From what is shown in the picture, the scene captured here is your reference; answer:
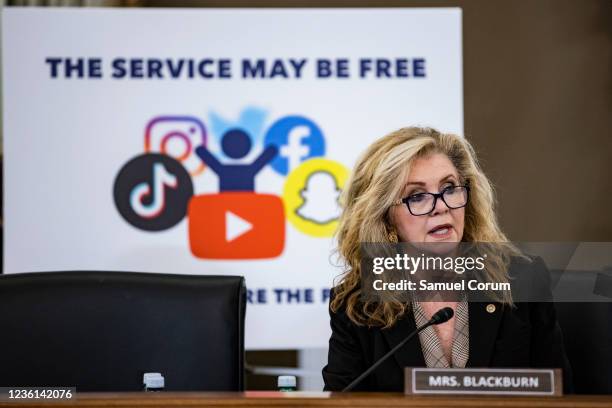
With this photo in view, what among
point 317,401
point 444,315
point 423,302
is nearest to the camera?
point 317,401

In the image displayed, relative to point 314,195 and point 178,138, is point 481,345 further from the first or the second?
point 178,138

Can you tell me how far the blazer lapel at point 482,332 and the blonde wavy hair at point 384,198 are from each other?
15 centimetres

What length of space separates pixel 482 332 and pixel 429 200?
315 mm

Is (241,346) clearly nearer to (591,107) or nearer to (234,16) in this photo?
(234,16)

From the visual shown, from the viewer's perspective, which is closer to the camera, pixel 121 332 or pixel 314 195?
pixel 121 332

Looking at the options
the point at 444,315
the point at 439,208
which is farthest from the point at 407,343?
the point at 444,315

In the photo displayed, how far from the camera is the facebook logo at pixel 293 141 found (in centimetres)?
313

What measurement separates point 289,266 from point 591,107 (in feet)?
5.68

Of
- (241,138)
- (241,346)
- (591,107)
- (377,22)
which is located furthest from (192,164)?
(591,107)

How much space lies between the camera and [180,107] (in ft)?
10.3

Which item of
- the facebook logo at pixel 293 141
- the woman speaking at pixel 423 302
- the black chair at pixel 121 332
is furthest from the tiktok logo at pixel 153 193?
the black chair at pixel 121 332

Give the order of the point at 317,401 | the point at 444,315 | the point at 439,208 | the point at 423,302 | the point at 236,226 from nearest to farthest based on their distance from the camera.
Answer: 1. the point at 317,401
2. the point at 444,315
3. the point at 423,302
4. the point at 439,208
5. the point at 236,226

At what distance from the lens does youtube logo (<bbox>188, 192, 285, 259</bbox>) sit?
310cm

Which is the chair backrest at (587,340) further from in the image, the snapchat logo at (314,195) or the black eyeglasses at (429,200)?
the snapchat logo at (314,195)
